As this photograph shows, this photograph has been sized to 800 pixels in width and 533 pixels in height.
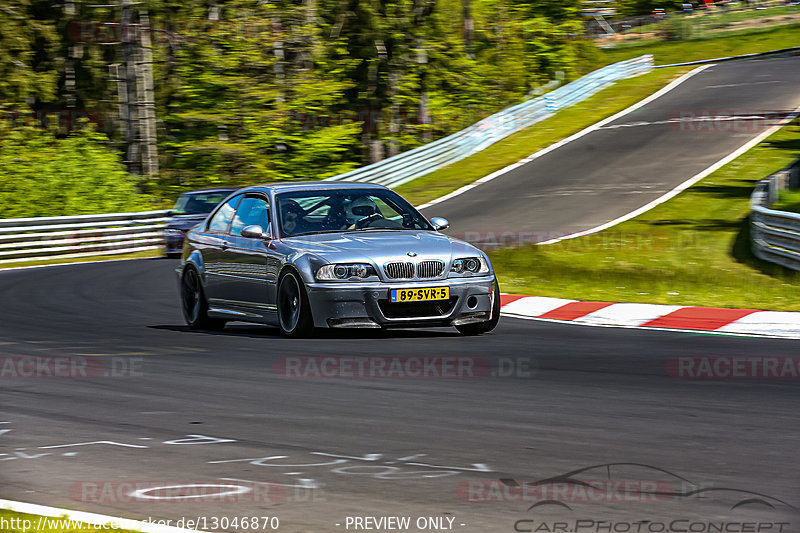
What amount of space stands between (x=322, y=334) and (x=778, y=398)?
16.1 ft

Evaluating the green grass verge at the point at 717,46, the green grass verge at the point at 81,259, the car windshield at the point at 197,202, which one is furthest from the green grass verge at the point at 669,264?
the green grass verge at the point at 717,46

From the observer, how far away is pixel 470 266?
443 inches

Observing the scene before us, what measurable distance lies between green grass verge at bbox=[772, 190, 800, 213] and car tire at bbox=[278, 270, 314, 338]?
11.6 m

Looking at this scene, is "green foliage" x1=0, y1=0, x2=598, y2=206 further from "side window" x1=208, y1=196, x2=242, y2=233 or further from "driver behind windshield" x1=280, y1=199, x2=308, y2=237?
"driver behind windshield" x1=280, y1=199, x2=308, y2=237

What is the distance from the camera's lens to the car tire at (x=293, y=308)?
11.0 meters

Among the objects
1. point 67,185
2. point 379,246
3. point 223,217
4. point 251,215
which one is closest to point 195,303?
point 223,217

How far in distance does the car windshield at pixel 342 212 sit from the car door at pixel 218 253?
0.86m

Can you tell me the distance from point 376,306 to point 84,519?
6.17 meters

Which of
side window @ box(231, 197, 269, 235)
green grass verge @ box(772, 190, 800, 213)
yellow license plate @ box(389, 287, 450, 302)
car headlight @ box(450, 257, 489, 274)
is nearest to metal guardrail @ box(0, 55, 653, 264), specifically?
green grass verge @ box(772, 190, 800, 213)

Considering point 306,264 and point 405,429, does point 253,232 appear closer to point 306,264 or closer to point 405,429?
point 306,264

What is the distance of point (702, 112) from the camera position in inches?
1533

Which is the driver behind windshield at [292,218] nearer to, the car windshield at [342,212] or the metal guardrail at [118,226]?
the car windshield at [342,212]

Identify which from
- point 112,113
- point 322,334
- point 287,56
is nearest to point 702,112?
point 287,56

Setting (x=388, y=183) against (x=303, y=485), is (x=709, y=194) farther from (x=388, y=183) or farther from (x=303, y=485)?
(x=303, y=485)
